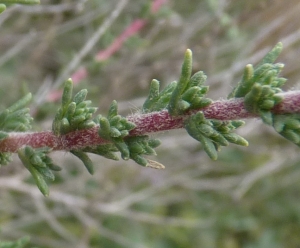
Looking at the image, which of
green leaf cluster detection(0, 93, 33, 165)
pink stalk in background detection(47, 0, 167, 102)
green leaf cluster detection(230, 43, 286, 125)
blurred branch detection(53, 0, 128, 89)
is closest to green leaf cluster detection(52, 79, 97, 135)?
green leaf cluster detection(0, 93, 33, 165)

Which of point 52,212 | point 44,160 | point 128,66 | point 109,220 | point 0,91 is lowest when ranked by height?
point 109,220

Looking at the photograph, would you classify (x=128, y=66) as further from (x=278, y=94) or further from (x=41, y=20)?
(x=278, y=94)

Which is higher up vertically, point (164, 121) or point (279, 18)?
point (164, 121)

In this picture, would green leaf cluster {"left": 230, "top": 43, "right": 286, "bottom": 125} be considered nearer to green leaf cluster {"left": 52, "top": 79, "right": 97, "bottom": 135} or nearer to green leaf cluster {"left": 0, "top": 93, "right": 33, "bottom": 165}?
green leaf cluster {"left": 52, "top": 79, "right": 97, "bottom": 135}

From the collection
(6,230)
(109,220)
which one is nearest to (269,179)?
(109,220)

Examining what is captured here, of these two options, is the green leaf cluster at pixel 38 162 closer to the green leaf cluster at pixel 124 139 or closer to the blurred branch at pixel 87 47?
the green leaf cluster at pixel 124 139

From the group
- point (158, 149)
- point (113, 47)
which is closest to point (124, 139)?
point (113, 47)

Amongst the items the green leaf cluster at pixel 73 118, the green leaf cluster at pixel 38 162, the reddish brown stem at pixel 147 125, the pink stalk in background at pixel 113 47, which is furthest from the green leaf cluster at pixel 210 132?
the pink stalk in background at pixel 113 47
